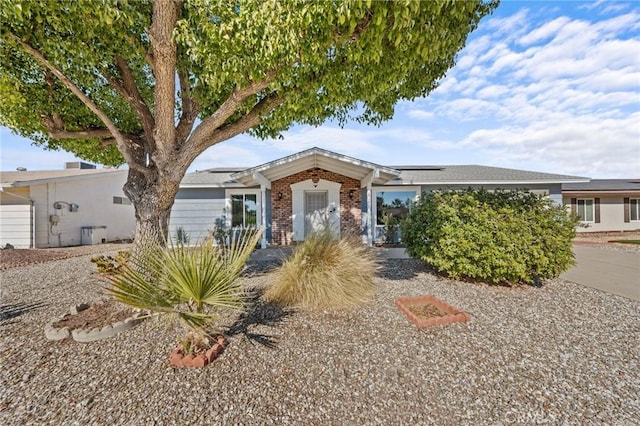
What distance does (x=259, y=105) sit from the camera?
4.98 metres

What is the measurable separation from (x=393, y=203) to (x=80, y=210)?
15.6 metres

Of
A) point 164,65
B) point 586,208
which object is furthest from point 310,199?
point 586,208

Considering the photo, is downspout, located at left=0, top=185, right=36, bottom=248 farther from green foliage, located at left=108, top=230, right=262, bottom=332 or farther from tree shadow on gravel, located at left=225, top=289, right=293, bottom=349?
green foliage, located at left=108, top=230, right=262, bottom=332

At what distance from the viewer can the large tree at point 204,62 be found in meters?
3.33

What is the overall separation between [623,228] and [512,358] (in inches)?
802

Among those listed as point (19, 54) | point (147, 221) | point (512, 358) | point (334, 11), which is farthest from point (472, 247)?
point (19, 54)

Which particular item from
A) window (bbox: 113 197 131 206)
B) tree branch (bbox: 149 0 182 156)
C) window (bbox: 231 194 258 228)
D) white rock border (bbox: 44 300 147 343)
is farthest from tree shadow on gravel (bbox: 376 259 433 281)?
window (bbox: 113 197 131 206)

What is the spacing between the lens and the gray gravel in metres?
2.23

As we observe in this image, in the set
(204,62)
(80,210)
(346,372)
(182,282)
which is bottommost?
(346,372)

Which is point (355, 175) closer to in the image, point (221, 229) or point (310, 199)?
point (310, 199)

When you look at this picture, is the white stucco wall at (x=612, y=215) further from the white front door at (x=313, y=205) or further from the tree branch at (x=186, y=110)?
the tree branch at (x=186, y=110)

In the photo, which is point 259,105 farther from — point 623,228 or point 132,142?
point 623,228

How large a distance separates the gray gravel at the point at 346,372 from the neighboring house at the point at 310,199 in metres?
7.49

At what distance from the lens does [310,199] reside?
11922 millimetres
